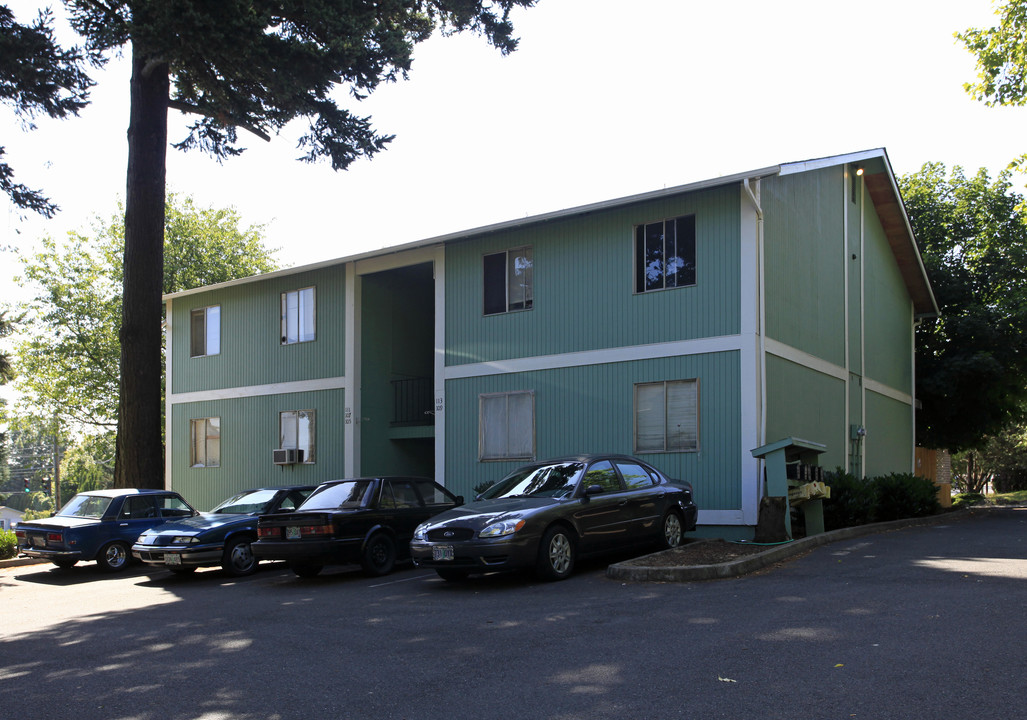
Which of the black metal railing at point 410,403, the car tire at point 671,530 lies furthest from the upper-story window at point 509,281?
the car tire at point 671,530

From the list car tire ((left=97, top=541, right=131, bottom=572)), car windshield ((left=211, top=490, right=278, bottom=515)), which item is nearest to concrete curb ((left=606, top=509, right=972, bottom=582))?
car windshield ((left=211, top=490, right=278, bottom=515))

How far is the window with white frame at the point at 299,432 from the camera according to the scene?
72.3 feet

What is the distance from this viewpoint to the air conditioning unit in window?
21953mm

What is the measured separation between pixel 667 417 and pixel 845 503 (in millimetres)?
3520

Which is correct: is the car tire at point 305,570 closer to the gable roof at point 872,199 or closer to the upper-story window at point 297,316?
the gable roof at point 872,199

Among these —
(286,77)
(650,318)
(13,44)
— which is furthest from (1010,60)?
(13,44)

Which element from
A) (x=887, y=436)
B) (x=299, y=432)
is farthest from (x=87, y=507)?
(x=887, y=436)

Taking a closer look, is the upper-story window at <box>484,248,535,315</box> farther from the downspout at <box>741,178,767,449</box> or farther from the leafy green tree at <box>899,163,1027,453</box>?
the leafy green tree at <box>899,163,1027,453</box>

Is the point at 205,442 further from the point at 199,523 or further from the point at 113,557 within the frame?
the point at 199,523

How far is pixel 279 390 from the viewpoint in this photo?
22844 mm

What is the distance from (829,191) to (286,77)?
12.0 meters

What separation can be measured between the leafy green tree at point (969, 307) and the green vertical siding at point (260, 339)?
1855 centimetres

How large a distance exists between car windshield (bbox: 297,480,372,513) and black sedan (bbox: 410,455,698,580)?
6.81ft

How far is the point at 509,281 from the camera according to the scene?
18.6 metres
